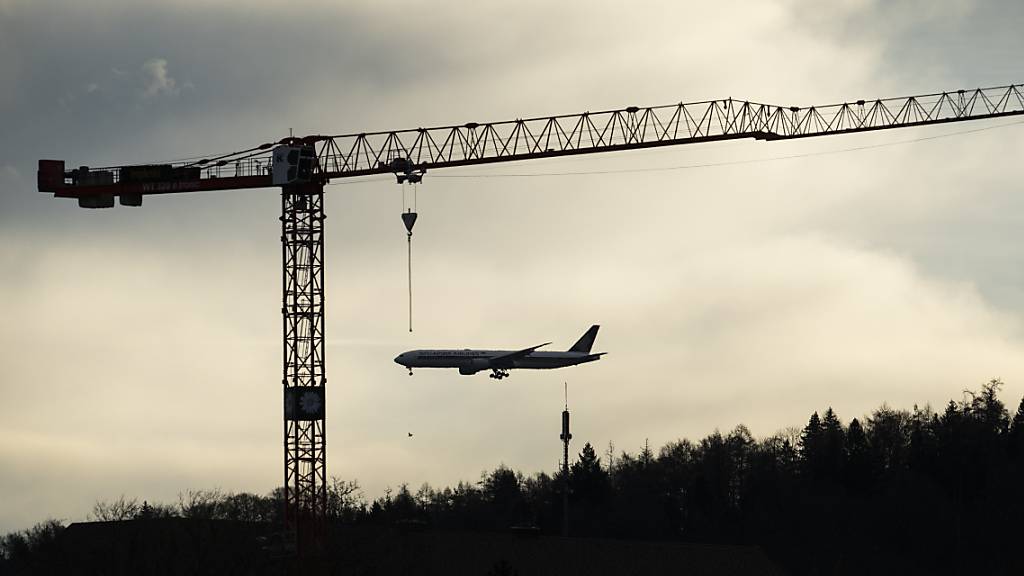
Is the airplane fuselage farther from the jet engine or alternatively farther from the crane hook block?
the crane hook block

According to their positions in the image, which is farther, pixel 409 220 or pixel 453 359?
pixel 453 359

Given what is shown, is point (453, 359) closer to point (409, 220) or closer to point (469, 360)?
point (469, 360)

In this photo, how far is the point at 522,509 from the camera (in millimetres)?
187500

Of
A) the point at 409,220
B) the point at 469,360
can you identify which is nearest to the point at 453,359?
the point at 469,360

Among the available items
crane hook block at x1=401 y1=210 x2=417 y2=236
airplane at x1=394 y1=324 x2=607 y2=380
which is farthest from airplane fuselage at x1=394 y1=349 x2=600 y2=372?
crane hook block at x1=401 y1=210 x2=417 y2=236

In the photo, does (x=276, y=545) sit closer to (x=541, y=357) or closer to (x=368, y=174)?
(x=368, y=174)

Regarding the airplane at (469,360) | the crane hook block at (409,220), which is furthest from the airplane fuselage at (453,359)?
the crane hook block at (409,220)

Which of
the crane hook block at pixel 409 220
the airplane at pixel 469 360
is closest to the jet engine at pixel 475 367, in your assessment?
the airplane at pixel 469 360

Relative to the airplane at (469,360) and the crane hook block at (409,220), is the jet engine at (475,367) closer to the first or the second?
the airplane at (469,360)

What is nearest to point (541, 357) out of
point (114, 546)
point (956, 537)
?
point (956, 537)

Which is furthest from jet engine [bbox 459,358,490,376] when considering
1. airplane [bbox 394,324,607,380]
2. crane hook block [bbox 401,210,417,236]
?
crane hook block [bbox 401,210,417,236]

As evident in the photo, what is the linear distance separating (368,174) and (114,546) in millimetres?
40422

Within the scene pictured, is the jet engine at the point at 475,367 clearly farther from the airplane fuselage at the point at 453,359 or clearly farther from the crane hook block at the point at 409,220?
the crane hook block at the point at 409,220

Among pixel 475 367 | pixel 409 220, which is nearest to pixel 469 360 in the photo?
Answer: pixel 475 367
